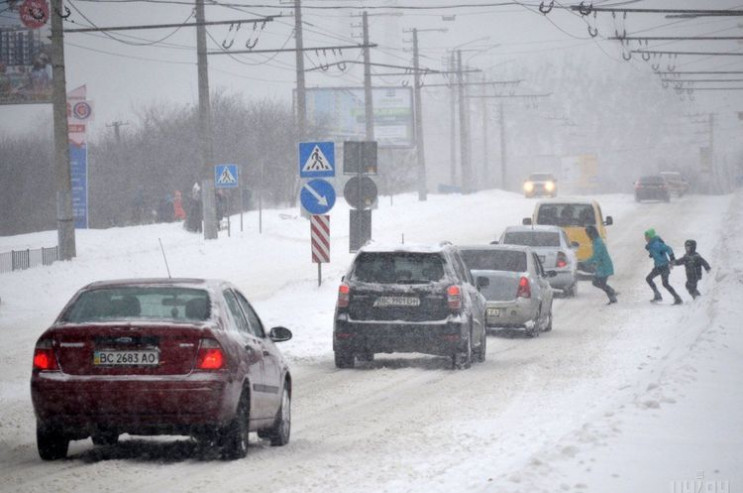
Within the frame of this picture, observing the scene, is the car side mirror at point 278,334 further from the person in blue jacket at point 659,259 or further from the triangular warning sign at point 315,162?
the person in blue jacket at point 659,259

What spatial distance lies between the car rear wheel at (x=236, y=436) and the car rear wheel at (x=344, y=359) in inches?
302

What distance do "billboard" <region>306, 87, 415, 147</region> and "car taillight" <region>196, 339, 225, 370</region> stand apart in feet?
251

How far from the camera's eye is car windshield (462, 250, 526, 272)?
78.6 feet

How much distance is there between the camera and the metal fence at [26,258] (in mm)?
37906

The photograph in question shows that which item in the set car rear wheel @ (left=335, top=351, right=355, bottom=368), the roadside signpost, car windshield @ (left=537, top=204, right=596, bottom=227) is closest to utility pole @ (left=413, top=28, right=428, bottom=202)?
car windshield @ (left=537, top=204, right=596, bottom=227)

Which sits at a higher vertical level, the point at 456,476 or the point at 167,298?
the point at 167,298

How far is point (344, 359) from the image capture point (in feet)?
60.2

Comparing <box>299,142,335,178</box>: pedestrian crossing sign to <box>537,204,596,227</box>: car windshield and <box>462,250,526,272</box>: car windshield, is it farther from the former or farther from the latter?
<box>537,204,596,227</box>: car windshield

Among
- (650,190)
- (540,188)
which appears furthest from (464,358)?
(540,188)

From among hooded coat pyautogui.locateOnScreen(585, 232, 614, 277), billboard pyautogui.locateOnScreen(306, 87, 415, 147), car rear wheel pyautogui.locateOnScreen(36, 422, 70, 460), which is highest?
billboard pyautogui.locateOnScreen(306, 87, 415, 147)

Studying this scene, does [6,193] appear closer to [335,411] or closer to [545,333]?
→ [545,333]

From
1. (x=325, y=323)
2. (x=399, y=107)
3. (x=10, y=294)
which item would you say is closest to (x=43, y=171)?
(x=399, y=107)

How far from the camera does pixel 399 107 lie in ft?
286

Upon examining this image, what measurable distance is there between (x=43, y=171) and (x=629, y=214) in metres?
29.0
